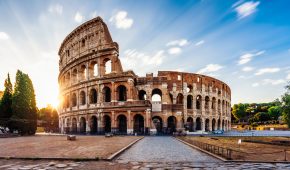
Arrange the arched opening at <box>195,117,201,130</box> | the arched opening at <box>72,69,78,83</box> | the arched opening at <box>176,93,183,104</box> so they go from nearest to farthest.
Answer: the arched opening at <box>72,69,78,83</box> → the arched opening at <box>176,93,183,104</box> → the arched opening at <box>195,117,201,130</box>

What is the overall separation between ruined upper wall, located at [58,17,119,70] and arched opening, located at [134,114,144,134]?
10584 millimetres

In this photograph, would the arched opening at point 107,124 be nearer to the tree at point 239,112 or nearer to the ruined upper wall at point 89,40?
the ruined upper wall at point 89,40

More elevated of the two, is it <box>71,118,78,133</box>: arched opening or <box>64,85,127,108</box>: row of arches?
<box>64,85,127,108</box>: row of arches

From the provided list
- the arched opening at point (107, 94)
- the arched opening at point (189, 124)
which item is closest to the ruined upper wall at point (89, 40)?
the arched opening at point (107, 94)

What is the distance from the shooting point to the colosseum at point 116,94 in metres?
36.8

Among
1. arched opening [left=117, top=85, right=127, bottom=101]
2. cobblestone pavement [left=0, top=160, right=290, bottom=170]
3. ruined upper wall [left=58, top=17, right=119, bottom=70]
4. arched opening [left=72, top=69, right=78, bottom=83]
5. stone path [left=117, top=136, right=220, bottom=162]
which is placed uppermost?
ruined upper wall [left=58, top=17, right=119, bottom=70]

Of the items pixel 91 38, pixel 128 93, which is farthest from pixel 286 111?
pixel 91 38

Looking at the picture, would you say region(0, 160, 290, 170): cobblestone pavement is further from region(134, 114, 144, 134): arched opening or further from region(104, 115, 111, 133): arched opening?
region(104, 115, 111, 133): arched opening

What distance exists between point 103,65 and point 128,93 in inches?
248

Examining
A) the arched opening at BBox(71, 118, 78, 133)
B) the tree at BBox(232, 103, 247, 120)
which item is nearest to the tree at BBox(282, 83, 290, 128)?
the arched opening at BBox(71, 118, 78, 133)

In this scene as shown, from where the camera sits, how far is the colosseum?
3681 cm

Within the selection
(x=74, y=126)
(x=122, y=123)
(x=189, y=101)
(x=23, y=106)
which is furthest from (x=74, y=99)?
(x=189, y=101)

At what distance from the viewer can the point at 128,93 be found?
36531mm

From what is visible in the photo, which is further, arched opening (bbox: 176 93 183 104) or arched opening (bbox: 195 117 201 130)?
arched opening (bbox: 195 117 201 130)
